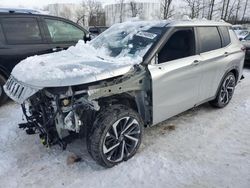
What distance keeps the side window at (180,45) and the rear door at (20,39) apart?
3035mm

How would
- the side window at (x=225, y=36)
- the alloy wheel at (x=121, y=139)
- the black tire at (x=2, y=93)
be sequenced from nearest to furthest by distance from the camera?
1. the alloy wheel at (x=121, y=139)
2. the side window at (x=225, y=36)
3. the black tire at (x=2, y=93)

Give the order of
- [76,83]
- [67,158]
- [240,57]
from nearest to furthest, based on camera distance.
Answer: [76,83]
[67,158]
[240,57]

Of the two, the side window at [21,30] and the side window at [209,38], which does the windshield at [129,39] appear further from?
the side window at [21,30]

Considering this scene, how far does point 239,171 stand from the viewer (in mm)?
3111

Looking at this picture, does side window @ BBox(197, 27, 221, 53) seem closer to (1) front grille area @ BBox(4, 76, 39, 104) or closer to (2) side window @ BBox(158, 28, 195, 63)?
(2) side window @ BBox(158, 28, 195, 63)

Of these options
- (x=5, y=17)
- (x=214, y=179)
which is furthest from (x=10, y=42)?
(x=214, y=179)

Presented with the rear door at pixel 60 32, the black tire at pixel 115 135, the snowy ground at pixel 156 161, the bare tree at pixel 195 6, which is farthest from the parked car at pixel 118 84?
the bare tree at pixel 195 6

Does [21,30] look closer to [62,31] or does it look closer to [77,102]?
[62,31]

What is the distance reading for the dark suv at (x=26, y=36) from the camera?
507 cm

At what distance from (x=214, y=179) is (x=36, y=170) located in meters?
2.15

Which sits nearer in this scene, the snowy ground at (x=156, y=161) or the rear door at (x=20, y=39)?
the snowy ground at (x=156, y=161)

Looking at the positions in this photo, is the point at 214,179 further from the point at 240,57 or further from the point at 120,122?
the point at 240,57

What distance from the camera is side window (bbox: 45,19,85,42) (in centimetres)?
577

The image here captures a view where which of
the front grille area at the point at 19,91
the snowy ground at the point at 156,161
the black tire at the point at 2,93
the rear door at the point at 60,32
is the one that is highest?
the rear door at the point at 60,32
